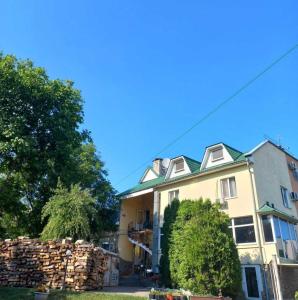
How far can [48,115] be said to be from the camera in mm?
21516

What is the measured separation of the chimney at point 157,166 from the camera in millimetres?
29184

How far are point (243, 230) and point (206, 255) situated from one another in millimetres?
4849

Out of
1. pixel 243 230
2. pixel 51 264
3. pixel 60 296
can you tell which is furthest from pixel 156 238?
pixel 60 296

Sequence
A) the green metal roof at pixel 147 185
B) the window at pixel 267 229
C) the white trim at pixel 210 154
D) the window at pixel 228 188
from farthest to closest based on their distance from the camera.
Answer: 1. the green metal roof at pixel 147 185
2. the white trim at pixel 210 154
3. the window at pixel 228 188
4. the window at pixel 267 229

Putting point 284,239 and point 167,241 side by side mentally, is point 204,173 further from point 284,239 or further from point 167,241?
point 284,239

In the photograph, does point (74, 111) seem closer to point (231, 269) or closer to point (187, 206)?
point (187, 206)

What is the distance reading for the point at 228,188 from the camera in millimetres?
20453

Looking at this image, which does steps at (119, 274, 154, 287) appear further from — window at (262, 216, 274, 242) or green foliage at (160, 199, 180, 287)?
window at (262, 216, 274, 242)

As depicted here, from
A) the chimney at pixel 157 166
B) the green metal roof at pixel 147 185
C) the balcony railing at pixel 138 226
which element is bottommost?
the balcony railing at pixel 138 226

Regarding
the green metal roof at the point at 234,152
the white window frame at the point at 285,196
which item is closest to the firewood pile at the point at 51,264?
the green metal roof at the point at 234,152

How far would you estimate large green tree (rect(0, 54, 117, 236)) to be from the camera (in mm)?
19516

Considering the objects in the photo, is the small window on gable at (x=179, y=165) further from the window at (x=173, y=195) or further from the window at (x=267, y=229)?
the window at (x=267, y=229)

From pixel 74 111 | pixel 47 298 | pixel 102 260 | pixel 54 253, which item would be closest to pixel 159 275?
pixel 102 260

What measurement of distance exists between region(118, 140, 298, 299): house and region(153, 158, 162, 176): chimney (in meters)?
0.72
